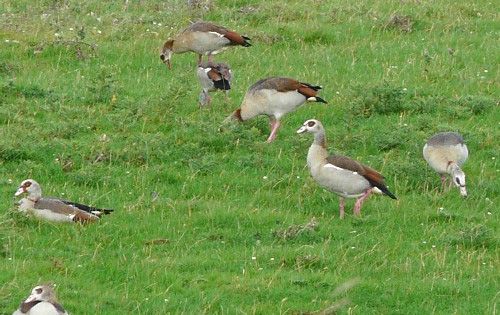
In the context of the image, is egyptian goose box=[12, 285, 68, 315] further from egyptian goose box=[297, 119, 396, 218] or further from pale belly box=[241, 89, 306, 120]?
pale belly box=[241, 89, 306, 120]

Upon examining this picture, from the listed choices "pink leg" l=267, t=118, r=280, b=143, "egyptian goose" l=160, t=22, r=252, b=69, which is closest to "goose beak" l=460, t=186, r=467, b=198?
"pink leg" l=267, t=118, r=280, b=143

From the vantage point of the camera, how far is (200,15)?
70.7 ft

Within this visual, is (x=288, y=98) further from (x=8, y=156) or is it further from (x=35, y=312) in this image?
(x=35, y=312)

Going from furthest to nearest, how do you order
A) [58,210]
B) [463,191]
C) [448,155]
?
[448,155] < [463,191] < [58,210]

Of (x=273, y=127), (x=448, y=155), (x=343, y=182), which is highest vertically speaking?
(x=343, y=182)

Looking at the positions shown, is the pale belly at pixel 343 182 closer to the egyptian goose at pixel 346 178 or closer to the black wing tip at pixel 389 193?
the egyptian goose at pixel 346 178

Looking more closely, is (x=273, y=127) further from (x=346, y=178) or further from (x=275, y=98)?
(x=346, y=178)

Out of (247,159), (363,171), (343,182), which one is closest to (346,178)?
(343,182)

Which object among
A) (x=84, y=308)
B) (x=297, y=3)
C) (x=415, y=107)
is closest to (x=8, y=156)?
(x=84, y=308)

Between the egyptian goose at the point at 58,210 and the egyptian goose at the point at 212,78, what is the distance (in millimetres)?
4645

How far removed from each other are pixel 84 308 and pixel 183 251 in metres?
1.80

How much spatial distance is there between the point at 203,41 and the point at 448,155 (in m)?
5.73

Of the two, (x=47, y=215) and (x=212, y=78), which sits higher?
(x=47, y=215)

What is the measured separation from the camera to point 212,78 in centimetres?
1653
